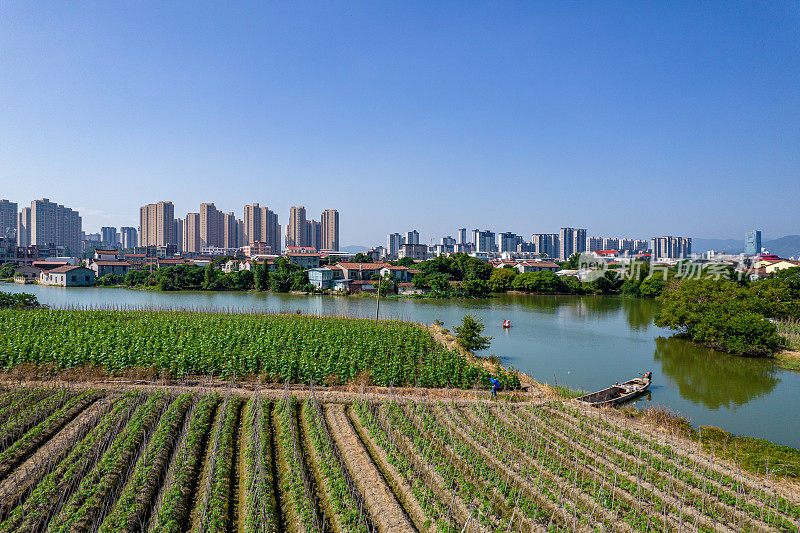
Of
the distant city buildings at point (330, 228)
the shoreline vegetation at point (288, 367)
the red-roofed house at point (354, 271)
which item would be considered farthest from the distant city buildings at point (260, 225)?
the shoreline vegetation at point (288, 367)

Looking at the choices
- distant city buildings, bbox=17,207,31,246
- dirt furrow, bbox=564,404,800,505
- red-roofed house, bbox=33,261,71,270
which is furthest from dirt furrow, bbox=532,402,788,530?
distant city buildings, bbox=17,207,31,246

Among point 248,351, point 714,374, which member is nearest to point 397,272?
point 714,374

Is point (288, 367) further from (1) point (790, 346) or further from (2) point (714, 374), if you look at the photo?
(1) point (790, 346)

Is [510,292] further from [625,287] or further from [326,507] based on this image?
[326,507]

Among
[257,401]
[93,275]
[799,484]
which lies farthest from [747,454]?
[93,275]

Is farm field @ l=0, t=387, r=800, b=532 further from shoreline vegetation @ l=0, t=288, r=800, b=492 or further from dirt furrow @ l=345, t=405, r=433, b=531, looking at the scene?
shoreline vegetation @ l=0, t=288, r=800, b=492

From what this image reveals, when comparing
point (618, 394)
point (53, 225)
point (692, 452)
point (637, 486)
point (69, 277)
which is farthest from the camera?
point (53, 225)

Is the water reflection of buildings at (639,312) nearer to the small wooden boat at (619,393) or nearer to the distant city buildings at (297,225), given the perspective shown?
the small wooden boat at (619,393)
